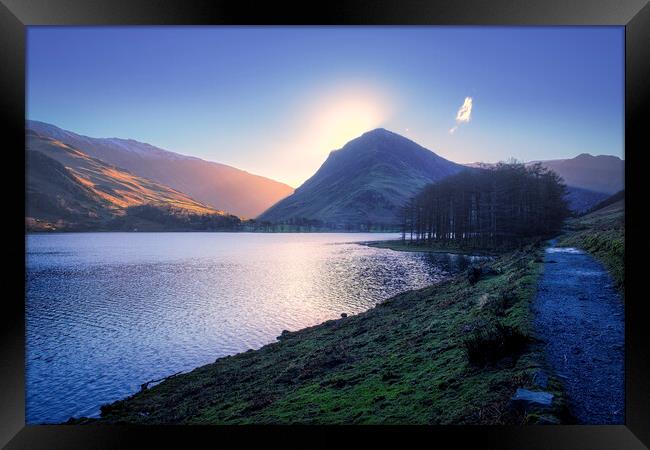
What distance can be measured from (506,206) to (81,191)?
146m

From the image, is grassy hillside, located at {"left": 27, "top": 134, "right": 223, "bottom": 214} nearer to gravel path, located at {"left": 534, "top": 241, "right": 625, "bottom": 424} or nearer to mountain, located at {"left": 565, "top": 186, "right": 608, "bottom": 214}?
mountain, located at {"left": 565, "top": 186, "right": 608, "bottom": 214}

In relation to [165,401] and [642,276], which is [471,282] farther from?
[165,401]

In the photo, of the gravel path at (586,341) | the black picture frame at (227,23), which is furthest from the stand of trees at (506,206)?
the black picture frame at (227,23)

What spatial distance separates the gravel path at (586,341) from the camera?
568cm

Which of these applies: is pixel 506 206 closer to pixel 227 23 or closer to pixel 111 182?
pixel 227 23

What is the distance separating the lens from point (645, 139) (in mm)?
6738

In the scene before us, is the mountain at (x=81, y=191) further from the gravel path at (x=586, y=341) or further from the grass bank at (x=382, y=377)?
the gravel path at (x=586, y=341)

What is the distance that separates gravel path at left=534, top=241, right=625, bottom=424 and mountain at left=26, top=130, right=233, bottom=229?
110 m

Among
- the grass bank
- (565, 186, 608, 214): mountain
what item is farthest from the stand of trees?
the grass bank

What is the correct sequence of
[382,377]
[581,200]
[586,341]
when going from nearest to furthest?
[586,341]
[382,377]
[581,200]

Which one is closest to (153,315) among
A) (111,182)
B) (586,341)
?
(586,341)

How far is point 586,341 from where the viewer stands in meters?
7.46

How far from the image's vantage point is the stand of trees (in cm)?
4253

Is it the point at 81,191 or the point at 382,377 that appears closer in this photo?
the point at 382,377
